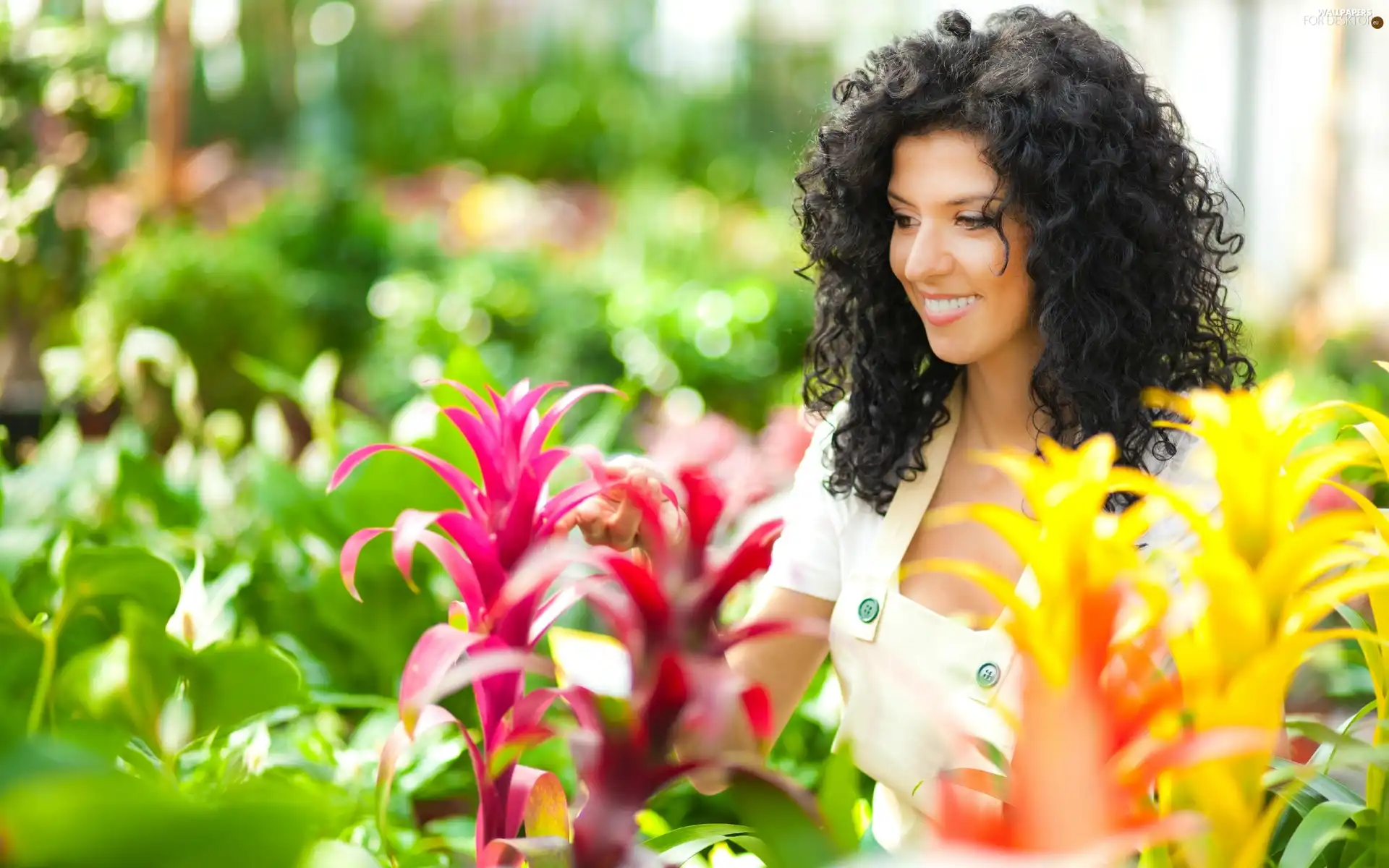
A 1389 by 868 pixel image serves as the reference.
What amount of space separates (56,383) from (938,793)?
309 cm

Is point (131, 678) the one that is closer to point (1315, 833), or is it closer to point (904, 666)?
point (904, 666)

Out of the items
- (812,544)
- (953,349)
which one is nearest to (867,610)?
(812,544)

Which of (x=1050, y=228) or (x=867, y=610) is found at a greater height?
(x=1050, y=228)

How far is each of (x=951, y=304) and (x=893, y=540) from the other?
0.25 m

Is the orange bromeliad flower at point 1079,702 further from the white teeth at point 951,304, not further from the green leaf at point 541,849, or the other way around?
the white teeth at point 951,304

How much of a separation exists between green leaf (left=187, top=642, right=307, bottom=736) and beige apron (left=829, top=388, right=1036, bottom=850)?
50 cm

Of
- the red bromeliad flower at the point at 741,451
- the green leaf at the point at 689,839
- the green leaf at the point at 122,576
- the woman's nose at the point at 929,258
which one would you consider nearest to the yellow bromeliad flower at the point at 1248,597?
the green leaf at the point at 689,839

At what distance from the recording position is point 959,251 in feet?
4.12

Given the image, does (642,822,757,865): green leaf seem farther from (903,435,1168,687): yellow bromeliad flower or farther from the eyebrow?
the eyebrow

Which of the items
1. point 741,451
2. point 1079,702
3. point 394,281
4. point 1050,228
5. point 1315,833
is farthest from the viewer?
point 394,281

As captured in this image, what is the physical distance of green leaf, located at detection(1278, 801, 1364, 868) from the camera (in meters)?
0.81

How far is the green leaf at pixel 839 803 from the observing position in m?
0.70

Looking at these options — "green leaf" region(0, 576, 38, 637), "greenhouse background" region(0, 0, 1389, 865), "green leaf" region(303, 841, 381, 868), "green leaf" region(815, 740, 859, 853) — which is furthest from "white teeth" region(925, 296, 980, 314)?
"green leaf" region(0, 576, 38, 637)

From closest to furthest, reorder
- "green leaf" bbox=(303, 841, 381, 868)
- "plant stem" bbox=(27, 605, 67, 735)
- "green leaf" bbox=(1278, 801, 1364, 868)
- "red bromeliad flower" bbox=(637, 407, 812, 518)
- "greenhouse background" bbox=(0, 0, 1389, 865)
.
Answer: "green leaf" bbox=(303, 841, 381, 868) < "green leaf" bbox=(1278, 801, 1364, 868) < "plant stem" bbox=(27, 605, 67, 735) < "greenhouse background" bbox=(0, 0, 1389, 865) < "red bromeliad flower" bbox=(637, 407, 812, 518)
